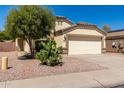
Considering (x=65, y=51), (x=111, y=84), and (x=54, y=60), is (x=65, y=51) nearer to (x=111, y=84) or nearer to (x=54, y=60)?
(x=54, y=60)

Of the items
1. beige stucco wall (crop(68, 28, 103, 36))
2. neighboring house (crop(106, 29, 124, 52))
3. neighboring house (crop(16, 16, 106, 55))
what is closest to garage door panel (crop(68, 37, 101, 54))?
neighboring house (crop(16, 16, 106, 55))

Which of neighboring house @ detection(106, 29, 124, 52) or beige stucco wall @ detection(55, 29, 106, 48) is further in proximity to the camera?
neighboring house @ detection(106, 29, 124, 52)

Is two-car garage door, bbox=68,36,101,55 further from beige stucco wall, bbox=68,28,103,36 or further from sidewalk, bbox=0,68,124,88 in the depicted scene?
sidewalk, bbox=0,68,124,88

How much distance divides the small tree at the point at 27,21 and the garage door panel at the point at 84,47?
6.07 m

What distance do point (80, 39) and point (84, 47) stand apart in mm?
1125

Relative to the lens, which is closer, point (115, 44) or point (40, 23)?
point (40, 23)

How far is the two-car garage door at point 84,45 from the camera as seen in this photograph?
18.4m

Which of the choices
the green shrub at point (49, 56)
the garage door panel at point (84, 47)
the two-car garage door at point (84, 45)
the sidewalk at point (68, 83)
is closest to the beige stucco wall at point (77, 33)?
the two-car garage door at point (84, 45)

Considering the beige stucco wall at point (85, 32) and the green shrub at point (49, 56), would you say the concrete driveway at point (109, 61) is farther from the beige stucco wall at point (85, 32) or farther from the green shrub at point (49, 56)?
the beige stucco wall at point (85, 32)

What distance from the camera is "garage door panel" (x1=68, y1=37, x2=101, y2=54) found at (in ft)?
60.4

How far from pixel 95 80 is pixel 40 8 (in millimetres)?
8216

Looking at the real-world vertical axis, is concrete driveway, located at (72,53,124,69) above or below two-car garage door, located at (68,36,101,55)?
below
